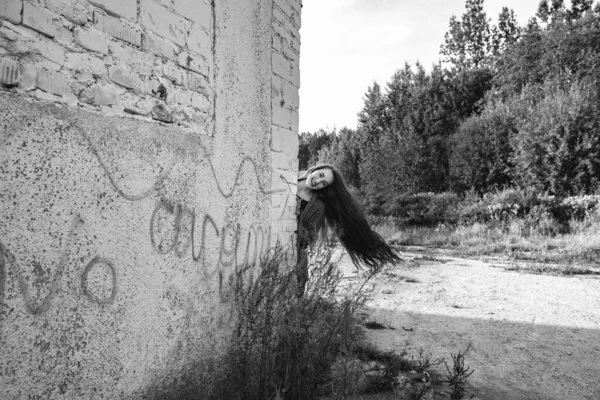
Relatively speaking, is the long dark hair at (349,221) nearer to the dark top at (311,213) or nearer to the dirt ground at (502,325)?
the dark top at (311,213)


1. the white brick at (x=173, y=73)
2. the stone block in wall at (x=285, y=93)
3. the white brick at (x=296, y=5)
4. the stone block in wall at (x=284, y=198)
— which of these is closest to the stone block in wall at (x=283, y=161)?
the stone block in wall at (x=284, y=198)

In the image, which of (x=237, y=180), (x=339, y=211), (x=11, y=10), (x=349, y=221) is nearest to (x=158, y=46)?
(x=11, y=10)

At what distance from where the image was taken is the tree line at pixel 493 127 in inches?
417

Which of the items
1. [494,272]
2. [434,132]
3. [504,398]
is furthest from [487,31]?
[504,398]

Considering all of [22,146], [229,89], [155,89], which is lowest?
[22,146]

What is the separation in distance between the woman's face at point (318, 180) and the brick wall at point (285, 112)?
0.66 metres

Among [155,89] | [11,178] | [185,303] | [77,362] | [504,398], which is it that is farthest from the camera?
[504,398]

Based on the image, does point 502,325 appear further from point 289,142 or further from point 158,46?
point 158,46

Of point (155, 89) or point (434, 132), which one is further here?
point (434, 132)

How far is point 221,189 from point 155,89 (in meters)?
0.67

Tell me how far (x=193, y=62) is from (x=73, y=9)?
0.72m

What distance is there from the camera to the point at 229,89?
7.92 ft

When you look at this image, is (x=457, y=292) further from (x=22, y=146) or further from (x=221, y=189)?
(x=22, y=146)

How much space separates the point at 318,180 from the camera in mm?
3896
